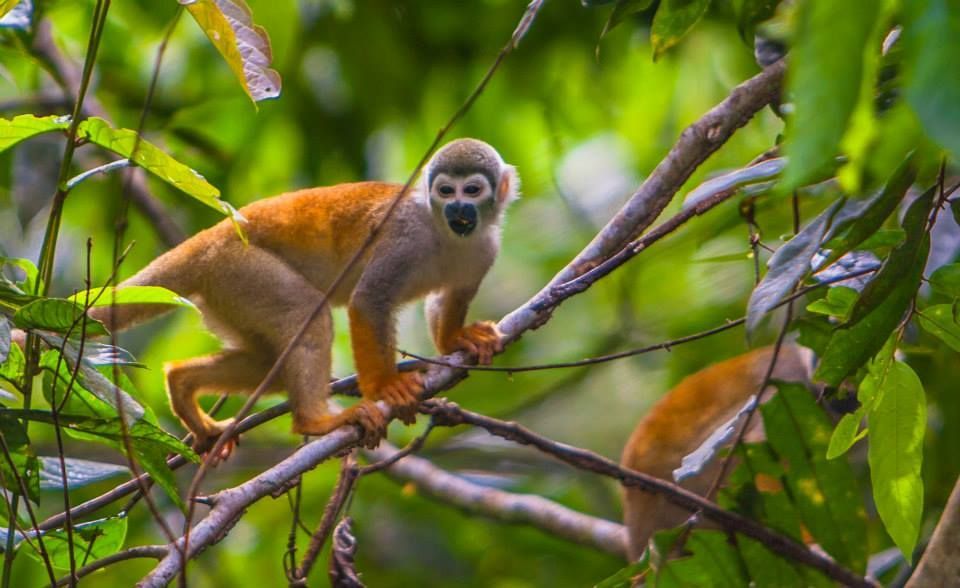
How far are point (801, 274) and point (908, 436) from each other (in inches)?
20.8

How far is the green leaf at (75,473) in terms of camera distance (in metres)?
2.20

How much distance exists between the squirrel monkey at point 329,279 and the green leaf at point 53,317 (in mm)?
1543

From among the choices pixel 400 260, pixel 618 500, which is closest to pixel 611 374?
pixel 618 500

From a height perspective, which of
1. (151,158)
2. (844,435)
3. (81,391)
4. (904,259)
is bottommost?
(844,435)

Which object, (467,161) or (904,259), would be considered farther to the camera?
(467,161)

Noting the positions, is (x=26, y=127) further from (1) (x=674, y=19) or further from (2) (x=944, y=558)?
(2) (x=944, y=558)

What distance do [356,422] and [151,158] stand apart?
1.39 m

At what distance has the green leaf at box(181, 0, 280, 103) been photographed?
1.85m

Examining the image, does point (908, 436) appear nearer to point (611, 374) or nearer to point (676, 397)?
point (676, 397)

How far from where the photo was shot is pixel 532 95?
17.1 feet

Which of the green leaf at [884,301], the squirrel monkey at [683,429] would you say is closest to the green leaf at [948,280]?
the green leaf at [884,301]

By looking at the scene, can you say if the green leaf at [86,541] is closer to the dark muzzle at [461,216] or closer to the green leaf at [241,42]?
the green leaf at [241,42]

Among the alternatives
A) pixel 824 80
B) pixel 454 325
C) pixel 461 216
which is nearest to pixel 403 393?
pixel 454 325

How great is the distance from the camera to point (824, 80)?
0.79m
